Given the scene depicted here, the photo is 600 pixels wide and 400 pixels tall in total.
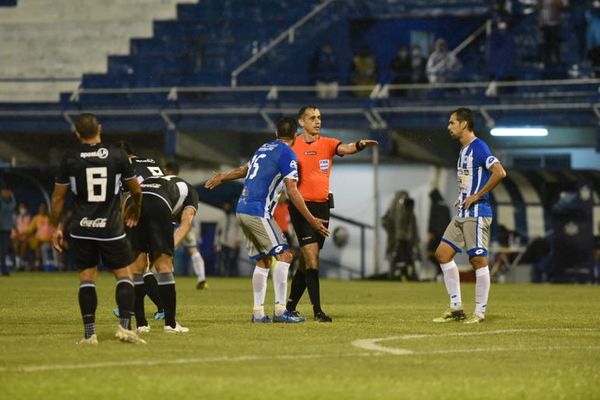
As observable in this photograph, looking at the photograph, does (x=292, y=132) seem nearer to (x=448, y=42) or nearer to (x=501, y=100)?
(x=501, y=100)

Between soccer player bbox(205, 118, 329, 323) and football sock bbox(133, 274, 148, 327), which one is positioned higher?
soccer player bbox(205, 118, 329, 323)

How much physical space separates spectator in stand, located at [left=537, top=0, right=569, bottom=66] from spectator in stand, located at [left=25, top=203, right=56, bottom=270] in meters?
12.7

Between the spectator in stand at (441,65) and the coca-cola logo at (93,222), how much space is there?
20849 millimetres

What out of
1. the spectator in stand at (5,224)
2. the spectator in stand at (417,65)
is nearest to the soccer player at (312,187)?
the spectator in stand at (5,224)

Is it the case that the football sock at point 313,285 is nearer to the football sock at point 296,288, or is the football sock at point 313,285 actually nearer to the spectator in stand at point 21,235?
the football sock at point 296,288

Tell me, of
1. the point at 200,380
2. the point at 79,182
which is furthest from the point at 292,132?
the point at 200,380

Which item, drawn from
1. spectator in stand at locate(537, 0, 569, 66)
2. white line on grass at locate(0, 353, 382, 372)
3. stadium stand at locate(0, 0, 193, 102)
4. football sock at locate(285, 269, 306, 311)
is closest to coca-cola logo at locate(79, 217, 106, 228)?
white line on grass at locate(0, 353, 382, 372)

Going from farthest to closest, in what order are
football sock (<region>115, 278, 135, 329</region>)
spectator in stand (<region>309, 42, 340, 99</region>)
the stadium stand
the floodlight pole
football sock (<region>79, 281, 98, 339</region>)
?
the stadium stand, spectator in stand (<region>309, 42, 340, 99</region>), the floodlight pole, football sock (<region>115, 278, 135, 329</region>), football sock (<region>79, 281, 98, 339</region>)

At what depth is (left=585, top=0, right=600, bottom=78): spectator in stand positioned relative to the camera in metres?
29.8

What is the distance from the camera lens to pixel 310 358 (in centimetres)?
949

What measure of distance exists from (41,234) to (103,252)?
23595 millimetres

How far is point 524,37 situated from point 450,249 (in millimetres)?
19525

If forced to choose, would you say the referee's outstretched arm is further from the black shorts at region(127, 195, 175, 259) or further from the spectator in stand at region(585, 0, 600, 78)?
the spectator in stand at region(585, 0, 600, 78)

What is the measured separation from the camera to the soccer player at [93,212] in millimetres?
10531
